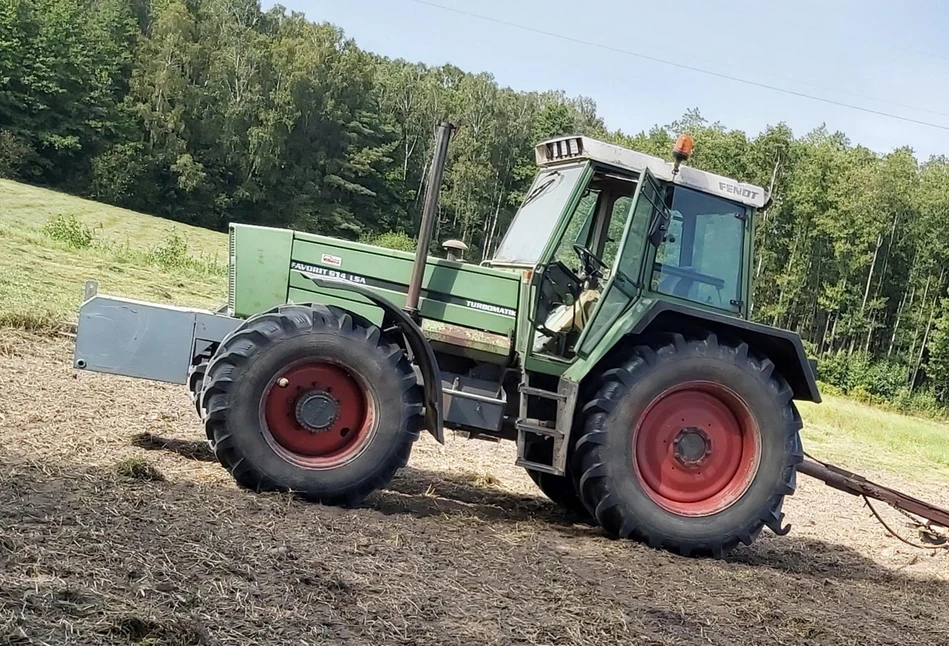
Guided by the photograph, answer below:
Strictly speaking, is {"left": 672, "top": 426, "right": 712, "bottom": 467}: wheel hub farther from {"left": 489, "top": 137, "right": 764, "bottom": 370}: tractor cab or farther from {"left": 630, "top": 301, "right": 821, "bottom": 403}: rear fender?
{"left": 489, "top": 137, "right": 764, "bottom": 370}: tractor cab

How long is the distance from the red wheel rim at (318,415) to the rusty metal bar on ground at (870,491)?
333 cm

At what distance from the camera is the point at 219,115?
199 ft

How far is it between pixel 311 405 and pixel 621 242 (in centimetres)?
236

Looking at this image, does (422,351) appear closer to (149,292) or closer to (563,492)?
(563,492)

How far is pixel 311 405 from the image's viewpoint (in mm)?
6203

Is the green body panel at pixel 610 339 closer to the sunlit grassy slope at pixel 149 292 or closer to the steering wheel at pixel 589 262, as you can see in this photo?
the steering wheel at pixel 589 262

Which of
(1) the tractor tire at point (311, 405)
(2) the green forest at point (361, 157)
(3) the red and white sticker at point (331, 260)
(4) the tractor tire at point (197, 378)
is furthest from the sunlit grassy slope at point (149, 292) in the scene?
(2) the green forest at point (361, 157)

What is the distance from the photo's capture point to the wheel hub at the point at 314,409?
6199mm

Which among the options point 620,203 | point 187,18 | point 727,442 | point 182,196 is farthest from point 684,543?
point 187,18

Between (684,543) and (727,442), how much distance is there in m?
0.77

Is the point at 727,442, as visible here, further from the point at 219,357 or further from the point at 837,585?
the point at 219,357

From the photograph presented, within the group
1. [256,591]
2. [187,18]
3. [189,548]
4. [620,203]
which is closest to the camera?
[256,591]

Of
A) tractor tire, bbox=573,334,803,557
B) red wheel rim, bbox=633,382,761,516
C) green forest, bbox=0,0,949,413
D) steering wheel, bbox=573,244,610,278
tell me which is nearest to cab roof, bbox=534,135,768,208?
steering wheel, bbox=573,244,610,278

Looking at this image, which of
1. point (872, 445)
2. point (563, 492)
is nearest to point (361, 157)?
point (872, 445)
